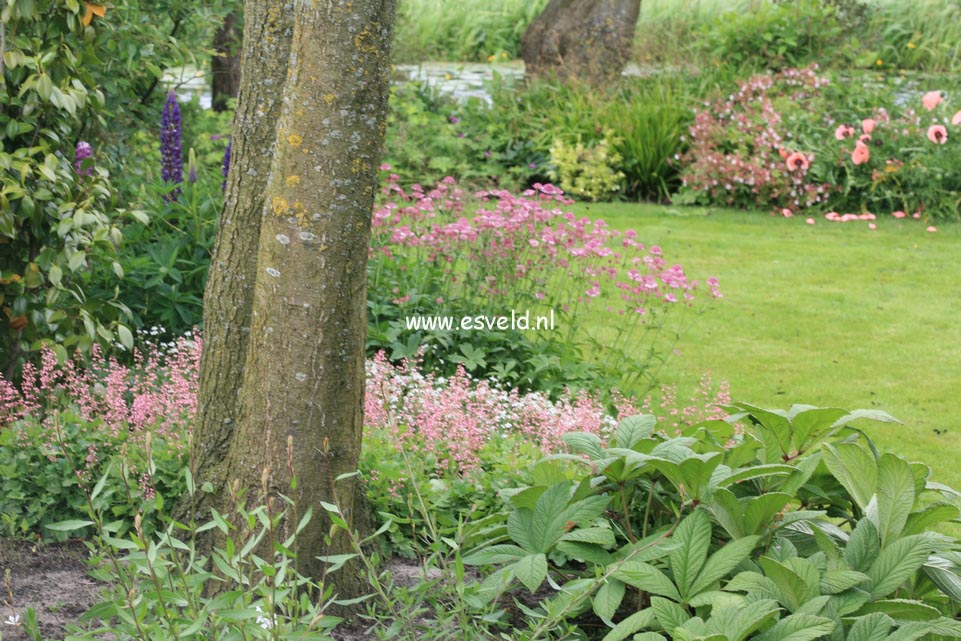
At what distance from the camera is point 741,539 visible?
2.38 m

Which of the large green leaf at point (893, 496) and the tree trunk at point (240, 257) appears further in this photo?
the tree trunk at point (240, 257)

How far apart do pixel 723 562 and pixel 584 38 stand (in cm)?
989

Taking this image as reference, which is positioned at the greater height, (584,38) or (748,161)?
(584,38)

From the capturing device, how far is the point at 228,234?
9.32 ft

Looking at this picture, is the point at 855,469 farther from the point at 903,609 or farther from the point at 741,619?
the point at 741,619

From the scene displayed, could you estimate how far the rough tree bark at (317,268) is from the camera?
2.42m

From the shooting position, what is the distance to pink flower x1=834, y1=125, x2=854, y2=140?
8961 millimetres

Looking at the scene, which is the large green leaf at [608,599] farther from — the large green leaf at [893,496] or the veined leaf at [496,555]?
the large green leaf at [893,496]

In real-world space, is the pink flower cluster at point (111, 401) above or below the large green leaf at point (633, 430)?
below

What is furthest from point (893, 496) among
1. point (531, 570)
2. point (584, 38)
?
point (584, 38)

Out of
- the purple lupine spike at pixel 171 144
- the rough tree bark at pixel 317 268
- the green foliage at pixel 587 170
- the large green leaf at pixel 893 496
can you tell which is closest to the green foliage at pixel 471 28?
the green foliage at pixel 587 170

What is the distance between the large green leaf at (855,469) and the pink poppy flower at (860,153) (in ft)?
21.9

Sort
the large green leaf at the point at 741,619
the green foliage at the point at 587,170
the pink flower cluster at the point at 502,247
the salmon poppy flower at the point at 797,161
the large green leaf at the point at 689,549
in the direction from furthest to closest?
1. the green foliage at the point at 587,170
2. the salmon poppy flower at the point at 797,161
3. the pink flower cluster at the point at 502,247
4. the large green leaf at the point at 689,549
5. the large green leaf at the point at 741,619

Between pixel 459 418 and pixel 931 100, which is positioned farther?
pixel 931 100
